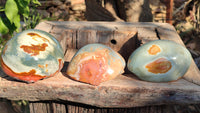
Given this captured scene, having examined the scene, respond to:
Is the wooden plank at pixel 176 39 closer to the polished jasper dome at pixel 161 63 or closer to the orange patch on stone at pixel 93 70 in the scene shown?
the polished jasper dome at pixel 161 63

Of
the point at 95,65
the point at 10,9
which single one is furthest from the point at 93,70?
the point at 10,9

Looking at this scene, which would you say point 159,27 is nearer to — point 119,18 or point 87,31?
point 87,31

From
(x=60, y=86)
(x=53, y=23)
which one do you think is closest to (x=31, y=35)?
(x=60, y=86)

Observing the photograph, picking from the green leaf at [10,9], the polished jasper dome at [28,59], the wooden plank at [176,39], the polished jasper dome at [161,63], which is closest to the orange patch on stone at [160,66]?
the polished jasper dome at [161,63]

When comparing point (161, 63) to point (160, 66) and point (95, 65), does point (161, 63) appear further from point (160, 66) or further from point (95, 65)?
point (95, 65)

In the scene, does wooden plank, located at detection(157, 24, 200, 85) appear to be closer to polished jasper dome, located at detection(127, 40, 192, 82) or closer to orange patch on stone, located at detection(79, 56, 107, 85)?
polished jasper dome, located at detection(127, 40, 192, 82)

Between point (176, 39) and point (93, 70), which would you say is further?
point (176, 39)
